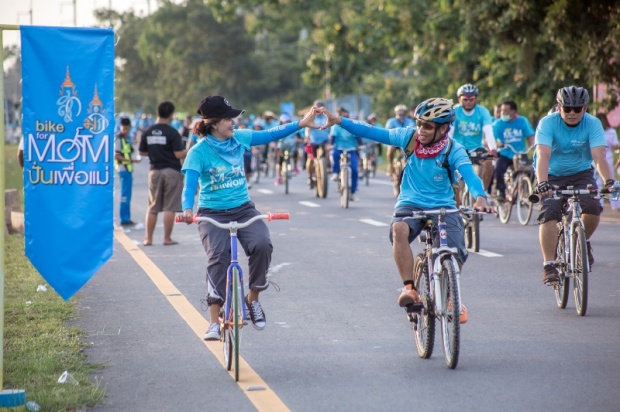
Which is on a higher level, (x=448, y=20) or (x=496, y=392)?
(x=448, y=20)

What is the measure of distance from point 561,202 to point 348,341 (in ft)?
8.35

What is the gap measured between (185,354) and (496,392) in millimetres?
2313

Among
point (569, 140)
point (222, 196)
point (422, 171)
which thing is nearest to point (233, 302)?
point (222, 196)

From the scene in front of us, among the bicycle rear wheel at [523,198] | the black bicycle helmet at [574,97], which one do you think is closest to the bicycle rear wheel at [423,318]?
the black bicycle helmet at [574,97]

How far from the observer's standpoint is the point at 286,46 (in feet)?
313

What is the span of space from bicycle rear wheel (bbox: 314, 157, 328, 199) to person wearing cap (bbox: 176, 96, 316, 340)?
1573cm

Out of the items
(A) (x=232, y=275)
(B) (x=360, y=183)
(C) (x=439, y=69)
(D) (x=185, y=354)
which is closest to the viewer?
(A) (x=232, y=275)

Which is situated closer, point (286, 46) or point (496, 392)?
point (496, 392)

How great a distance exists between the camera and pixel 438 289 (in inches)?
294

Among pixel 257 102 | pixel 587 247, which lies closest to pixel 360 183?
pixel 587 247

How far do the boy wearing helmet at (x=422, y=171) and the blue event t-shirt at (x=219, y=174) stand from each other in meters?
0.65

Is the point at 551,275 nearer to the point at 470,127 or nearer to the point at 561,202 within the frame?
the point at 561,202

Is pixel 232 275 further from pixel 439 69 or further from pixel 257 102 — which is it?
pixel 257 102

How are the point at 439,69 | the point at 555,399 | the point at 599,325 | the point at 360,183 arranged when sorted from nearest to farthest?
the point at 555,399 → the point at 599,325 → the point at 360,183 → the point at 439,69
